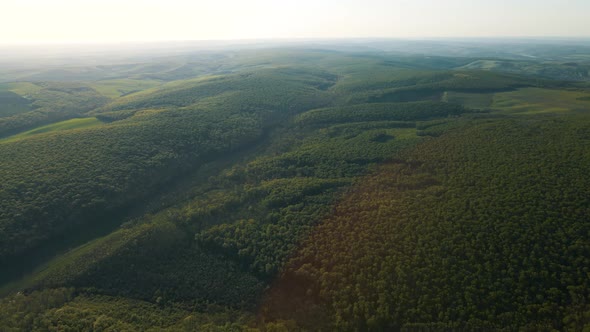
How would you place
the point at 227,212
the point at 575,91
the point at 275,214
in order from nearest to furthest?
the point at 275,214
the point at 227,212
the point at 575,91

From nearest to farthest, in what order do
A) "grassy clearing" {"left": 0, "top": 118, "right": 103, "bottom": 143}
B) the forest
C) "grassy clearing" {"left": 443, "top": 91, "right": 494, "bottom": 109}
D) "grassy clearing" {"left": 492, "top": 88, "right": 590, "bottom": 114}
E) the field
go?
the forest, "grassy clearing" {"left": 0, "top": 118, "right": 103, "bottom": 143}, "grassy clearing" {"left": 492, "top": 88, "right": 590, "bottom": 114}, the field, "grassy clearing" {"left": 443, "top": 91, "right": 494, "bottom": 109}

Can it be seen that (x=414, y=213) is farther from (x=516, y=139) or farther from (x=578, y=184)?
(x=516, y=139)

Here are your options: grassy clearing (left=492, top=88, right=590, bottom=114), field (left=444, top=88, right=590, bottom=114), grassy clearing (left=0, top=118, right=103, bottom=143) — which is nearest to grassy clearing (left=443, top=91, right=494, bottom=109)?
field (left=444, top=88, right=590, bottom=114)

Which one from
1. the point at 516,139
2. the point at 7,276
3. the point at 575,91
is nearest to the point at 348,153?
the point at 516,139

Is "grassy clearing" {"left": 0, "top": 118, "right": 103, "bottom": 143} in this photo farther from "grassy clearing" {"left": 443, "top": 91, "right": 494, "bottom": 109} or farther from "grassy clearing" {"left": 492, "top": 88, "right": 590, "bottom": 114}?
"grassy clearing" {"left": 492, "top": 88, "right": 590, "bottom": 114}

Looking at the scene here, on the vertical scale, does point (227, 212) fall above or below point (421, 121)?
below

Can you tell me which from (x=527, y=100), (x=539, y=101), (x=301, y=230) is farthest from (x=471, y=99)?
(x=301, y=230)

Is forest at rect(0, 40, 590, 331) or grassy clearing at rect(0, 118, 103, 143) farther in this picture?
grassy clearing at rect(0, 118, 103, 143)

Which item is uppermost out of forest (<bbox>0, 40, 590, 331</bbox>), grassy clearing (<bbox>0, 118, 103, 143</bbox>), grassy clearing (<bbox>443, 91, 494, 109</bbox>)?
grassy clearing (<bbox>443, 91, 494, 109</bbox>)

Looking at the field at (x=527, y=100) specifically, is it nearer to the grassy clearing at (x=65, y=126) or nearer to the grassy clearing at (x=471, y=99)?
the grassy clearing at (x=471, y=99)
